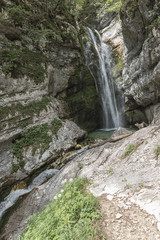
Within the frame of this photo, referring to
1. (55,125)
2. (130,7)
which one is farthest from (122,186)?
(130,7)

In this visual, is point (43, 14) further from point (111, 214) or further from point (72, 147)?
point (111, 214)

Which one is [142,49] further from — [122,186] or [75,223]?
[75,223]

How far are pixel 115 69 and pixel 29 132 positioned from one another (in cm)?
1193

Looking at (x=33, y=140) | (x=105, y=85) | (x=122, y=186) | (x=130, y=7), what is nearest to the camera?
(x=122, y=186)

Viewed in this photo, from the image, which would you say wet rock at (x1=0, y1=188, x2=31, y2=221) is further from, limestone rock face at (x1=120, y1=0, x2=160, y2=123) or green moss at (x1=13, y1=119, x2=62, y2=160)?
limestone rock face at (x1=120, y1=0, x2=160, y2=123)

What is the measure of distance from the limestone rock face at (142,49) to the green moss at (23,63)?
6.94m

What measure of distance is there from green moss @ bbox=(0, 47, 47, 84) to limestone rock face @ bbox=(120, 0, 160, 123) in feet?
22.8

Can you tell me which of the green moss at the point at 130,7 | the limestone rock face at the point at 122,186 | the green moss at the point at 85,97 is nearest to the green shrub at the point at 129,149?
the limestone rock face at the point at 122,186

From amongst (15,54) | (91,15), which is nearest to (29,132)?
(15,54)

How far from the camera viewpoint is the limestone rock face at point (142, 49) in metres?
6.91

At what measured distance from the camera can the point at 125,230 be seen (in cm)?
168

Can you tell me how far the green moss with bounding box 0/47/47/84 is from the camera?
23.3 ft

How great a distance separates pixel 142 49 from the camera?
8.22 meters

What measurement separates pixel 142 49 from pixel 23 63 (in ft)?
27.0
